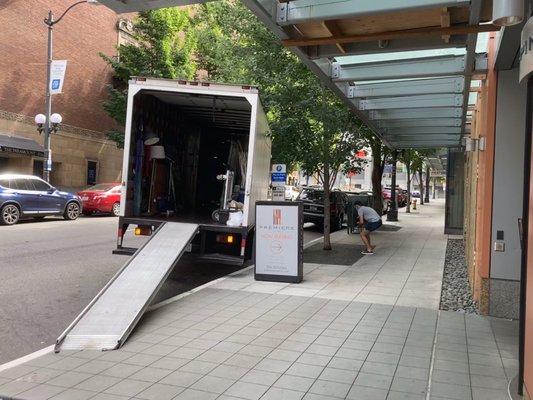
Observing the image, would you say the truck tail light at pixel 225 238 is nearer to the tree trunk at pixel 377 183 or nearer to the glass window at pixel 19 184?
the glass window at pixel 19 184

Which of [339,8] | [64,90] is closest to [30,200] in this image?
[64,90]

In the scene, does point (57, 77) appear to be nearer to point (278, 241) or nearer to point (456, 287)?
point (278, 241)

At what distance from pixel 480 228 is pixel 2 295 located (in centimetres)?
706

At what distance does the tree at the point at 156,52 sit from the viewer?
2670 centimetres

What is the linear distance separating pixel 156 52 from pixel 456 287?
2220cm

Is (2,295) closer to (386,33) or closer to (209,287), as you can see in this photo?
(209,287)

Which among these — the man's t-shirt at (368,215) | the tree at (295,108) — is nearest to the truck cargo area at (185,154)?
the tree at (295,108)

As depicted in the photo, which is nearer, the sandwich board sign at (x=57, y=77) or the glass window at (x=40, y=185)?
the glass window at (x=40, y=185)

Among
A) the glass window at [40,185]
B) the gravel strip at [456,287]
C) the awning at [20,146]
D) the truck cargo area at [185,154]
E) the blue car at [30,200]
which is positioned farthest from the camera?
the awning at [20,146]

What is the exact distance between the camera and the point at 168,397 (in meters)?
4.18

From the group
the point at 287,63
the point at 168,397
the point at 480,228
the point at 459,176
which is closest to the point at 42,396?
the point at 168,397

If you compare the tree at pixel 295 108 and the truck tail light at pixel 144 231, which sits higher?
the tree at pixel 295 108

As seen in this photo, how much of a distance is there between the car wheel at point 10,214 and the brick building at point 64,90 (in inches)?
281

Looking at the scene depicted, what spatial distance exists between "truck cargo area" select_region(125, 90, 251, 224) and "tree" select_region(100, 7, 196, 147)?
14459 millimetres
